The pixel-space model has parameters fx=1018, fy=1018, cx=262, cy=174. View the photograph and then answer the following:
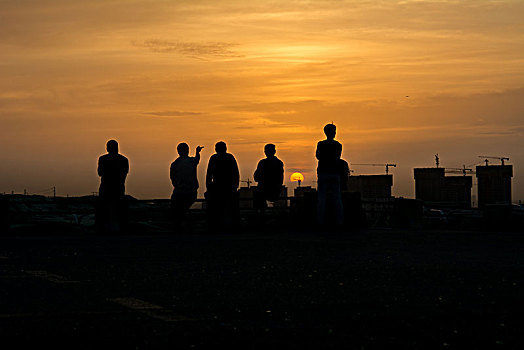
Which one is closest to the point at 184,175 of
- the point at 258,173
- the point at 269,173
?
the point at 258,173

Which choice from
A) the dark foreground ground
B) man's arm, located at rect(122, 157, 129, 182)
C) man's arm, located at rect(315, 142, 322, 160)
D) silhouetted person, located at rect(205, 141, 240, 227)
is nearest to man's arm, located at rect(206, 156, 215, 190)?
silhouetted person, located at rect(205, 141, 240, 227)

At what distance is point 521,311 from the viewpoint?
760cm

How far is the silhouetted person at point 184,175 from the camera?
21.3 meters

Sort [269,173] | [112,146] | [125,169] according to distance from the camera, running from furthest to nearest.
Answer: [269,173], [125,169], [112,146]

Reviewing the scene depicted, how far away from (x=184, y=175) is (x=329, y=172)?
10.0 ft

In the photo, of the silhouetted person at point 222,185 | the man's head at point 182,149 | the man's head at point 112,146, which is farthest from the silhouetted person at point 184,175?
the man's head at point 112,146

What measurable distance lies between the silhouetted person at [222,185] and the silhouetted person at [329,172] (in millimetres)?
1827

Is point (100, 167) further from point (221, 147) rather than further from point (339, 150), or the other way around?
point (339, 150)

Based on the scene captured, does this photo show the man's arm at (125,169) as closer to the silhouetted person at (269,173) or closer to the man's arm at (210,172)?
the man's arm at (210,172)

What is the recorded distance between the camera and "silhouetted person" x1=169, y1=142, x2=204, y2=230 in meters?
21.3

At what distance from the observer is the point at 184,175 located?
2139 cm

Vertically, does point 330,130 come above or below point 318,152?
Result: above

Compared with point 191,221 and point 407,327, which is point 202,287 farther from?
point 191,221

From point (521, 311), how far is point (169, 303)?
A: 276 cm
